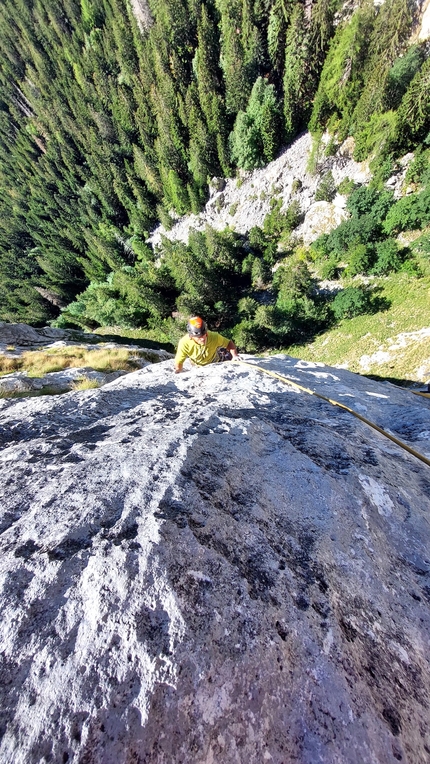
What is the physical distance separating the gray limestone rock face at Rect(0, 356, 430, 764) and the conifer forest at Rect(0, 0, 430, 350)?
23774mm

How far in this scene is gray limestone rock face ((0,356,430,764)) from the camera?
150cm

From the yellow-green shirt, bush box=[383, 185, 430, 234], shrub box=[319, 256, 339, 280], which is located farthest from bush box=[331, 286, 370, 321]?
the yellow-green shirt

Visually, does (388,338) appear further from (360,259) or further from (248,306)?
(248,306)

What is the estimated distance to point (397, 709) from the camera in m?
1.66

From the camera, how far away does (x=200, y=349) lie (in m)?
6.71

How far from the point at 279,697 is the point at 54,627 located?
56.6 inches

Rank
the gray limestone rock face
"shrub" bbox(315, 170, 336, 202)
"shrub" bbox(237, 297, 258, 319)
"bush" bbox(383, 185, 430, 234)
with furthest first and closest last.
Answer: "shrub" bbox(315, 170, 336, 202)
"shrub" bbox(237, 297, 258, 319)
"bush" bbox(383, 185, 430, 234)
the gray limestone rock face

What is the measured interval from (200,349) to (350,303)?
21.1m

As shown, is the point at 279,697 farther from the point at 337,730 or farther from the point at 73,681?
the point at 73,681

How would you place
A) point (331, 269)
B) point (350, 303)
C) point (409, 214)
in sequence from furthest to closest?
1. point (331, 269)
2. point (409, 214)
3. point (350, 303)

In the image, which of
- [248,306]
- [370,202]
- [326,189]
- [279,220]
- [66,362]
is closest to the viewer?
[66,362]

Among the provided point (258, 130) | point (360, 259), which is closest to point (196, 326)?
point (360, 259)

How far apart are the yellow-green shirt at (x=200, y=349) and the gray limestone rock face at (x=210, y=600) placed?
311 cm

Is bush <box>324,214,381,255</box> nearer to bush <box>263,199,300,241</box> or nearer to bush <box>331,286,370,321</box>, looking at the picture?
bush <box>331,286,370,321</box>
